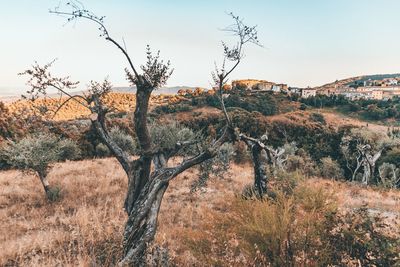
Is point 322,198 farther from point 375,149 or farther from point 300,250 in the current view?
point 375,149

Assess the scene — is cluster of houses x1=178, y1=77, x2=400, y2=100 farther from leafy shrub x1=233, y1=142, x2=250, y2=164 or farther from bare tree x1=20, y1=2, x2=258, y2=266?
bare tree x1=20, y1=2, x2=258, y2=266

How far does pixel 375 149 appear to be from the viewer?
37.8 metres

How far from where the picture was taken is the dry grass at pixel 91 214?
464 centimetres

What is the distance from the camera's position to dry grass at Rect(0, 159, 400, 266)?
4.64m

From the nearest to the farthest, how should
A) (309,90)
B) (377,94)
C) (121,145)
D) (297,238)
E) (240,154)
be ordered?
(297,238)
(121,145)
(240,154)
(309,90)
(377,94)

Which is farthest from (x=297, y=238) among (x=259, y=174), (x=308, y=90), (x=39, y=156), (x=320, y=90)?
(x=320, y=90)

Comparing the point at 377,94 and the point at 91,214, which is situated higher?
the point at 377,94

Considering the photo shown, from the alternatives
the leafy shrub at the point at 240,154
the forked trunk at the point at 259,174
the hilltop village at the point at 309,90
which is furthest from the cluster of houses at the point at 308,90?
the forked trunk at the point at 259,174

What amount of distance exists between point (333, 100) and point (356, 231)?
97.1 meters

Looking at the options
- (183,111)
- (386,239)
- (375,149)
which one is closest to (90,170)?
(386,239)

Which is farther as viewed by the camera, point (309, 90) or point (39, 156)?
point (309, 90)

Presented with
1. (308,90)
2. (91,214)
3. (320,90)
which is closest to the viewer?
(91,214)

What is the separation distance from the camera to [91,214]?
7359 mm

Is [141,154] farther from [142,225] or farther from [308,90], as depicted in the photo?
[308,90]
